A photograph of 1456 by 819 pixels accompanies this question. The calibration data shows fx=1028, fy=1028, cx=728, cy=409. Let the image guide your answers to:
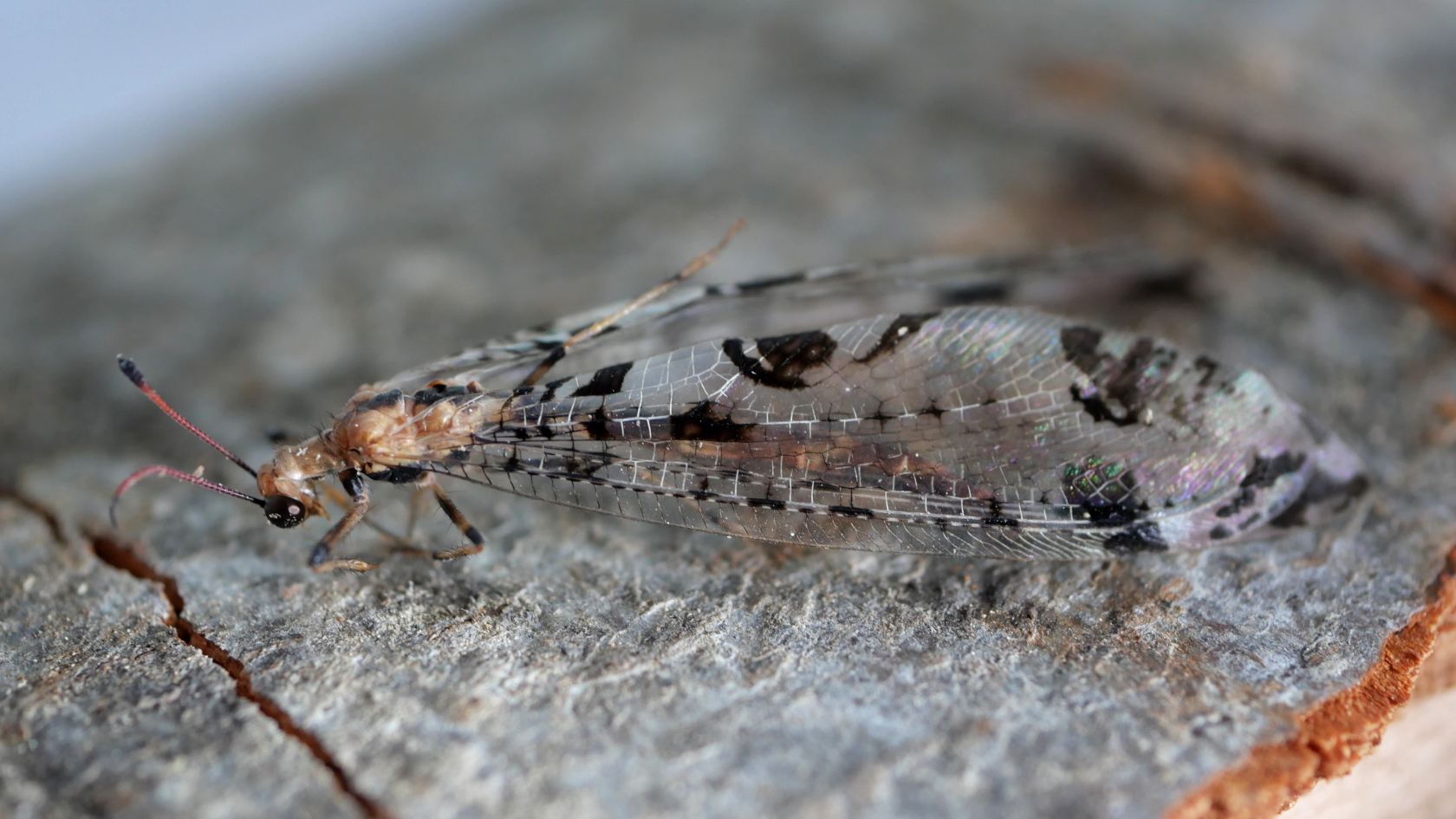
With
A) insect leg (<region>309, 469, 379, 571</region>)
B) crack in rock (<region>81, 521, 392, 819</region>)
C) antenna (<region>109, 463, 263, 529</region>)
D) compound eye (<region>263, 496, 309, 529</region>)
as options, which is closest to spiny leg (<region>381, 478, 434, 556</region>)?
insect leg (<region>309, 469, 379, 571</region>)

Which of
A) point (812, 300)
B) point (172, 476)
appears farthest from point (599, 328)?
point (172, 476)

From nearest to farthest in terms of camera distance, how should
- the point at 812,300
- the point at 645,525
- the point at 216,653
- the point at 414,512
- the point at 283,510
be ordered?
the point at 216,653 → the point at 283,510 → the point at 645,525 → the point at 414,512 → the point at 812,300

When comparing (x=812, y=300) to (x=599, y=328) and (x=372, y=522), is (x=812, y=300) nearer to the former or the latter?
(x=599, y=328)

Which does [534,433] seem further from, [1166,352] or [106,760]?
[1166,352]

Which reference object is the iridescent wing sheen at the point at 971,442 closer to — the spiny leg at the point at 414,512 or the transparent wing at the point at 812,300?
the transparent wing at the point at 812,300

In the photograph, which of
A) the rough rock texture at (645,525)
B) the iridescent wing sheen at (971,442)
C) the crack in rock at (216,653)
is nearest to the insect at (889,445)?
the iridescent wing sheen at (971,442)

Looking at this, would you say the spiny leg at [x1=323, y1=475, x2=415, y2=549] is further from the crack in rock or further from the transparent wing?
the crack in rock

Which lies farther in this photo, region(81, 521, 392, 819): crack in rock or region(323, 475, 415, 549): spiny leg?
region(323, 475, 415, 549): spiny leg
